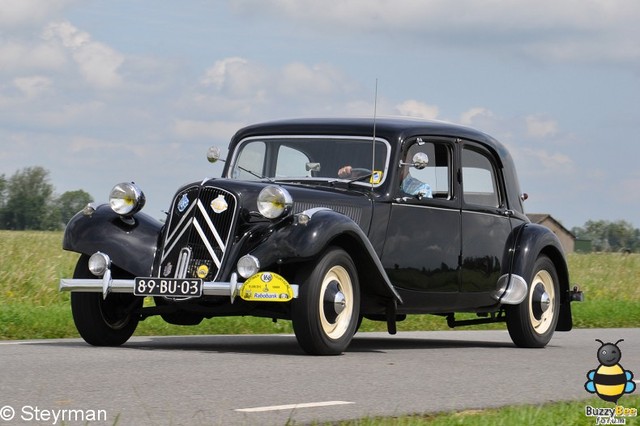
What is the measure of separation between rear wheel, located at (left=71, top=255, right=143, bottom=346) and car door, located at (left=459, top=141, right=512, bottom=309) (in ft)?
10.5

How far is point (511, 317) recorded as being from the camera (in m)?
12.0

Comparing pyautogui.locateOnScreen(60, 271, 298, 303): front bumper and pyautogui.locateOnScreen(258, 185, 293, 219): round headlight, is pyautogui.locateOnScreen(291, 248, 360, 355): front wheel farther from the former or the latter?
pyautogui.locateOnScreen(258, 185, 293, 219): round headlight

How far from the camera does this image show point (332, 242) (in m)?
9.68

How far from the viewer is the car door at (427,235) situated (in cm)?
1066

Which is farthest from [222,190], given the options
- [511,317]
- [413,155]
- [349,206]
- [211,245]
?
[511,317]

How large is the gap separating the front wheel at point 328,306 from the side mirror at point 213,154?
8.47 ft

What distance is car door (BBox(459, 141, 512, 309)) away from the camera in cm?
1153

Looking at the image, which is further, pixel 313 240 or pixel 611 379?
pixel 313 240

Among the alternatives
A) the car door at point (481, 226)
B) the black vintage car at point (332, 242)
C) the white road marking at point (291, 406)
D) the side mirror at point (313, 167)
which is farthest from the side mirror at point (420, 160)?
the white road marking at point (291, 406)

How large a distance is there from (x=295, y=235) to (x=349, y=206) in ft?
4.06

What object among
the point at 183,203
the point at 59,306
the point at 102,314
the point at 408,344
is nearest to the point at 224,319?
the point at 59,306

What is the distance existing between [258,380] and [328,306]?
1987 millimetres

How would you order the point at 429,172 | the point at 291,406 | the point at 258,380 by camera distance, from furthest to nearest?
1. the point at 429,172
2. the point at 258,380
3. the point at 291,406

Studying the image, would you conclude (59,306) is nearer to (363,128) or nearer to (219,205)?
(363,128)
